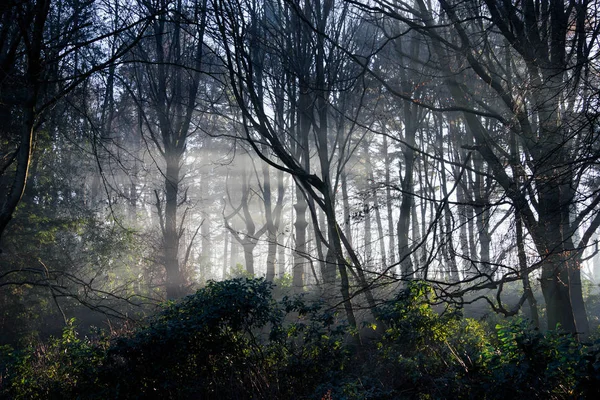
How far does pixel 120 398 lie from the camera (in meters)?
5.46

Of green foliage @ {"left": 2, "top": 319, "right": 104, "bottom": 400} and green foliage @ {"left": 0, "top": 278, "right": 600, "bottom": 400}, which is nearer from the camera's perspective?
green foliage @ {"left": 0, "top": 278, "right": 600, "bottom": 400}

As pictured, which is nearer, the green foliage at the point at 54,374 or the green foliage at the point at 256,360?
the green foliage at the point at 256,360

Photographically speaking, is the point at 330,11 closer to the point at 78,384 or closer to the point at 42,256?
the point at 78,384

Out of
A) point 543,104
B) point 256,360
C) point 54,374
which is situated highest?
point 543,104

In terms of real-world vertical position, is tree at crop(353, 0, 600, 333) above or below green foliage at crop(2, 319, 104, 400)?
above

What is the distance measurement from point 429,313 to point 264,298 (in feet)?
8.01

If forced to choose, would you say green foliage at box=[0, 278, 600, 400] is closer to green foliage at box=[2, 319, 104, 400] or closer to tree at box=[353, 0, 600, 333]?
green foliage at box=[2, 319, 104, 400]

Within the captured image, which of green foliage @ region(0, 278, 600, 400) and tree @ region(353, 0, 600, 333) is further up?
tree @ region(353, 0, 600, 333)

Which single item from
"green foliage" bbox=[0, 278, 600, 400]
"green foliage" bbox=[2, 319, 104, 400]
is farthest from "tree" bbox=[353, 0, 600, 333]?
"green foliage" bbox=[2, 319, 104, 400]

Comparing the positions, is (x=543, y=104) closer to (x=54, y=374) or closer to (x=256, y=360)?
(x=256, y=360)

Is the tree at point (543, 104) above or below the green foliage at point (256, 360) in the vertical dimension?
above

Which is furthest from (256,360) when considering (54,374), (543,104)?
(543,104)

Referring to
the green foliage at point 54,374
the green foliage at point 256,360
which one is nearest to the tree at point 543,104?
the green foliage at point 256,360

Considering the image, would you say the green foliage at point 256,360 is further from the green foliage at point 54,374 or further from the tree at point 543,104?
the tree at point 543,104
